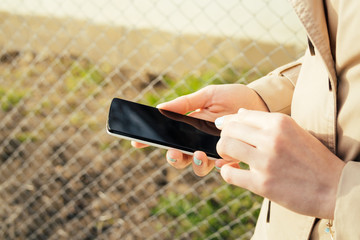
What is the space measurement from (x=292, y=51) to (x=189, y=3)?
79 centimetres

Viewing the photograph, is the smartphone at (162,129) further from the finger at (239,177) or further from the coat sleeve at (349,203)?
the coat sleeve at (349,203)

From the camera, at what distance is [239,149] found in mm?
746

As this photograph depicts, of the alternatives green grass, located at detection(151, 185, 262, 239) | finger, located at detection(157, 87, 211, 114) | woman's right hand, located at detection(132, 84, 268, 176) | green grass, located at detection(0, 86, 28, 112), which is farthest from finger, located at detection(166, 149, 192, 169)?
green grass, located at detection(0, 86, 28, 112)

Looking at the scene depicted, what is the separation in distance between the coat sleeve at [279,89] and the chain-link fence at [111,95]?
1267 mm

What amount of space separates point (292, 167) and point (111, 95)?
2319 mm

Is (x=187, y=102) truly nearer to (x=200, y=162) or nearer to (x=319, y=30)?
(x=200, y=162)

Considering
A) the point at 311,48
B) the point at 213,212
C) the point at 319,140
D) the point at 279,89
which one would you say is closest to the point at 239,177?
the point at 319,140

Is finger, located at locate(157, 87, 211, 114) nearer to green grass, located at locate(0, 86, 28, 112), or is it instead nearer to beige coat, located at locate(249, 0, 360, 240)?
beige coat, located at locate(249, 0, 360, 240)

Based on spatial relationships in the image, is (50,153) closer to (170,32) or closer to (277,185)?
(170,32)

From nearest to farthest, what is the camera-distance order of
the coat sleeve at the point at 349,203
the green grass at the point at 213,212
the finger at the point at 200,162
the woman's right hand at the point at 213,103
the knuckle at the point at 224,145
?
1. the coat sleeve at the point at 349,203
2. the knuckle at the point at 224,145
3. the finger at the point at 200,162
4. the woman's right hand at the point at 213,103
5. the green grass at the point at 213,212

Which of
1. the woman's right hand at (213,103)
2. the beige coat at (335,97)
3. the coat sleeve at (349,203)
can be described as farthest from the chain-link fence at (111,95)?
the coat sleeve at (349,203)

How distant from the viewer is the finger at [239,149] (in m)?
0.73

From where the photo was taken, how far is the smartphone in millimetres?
1056

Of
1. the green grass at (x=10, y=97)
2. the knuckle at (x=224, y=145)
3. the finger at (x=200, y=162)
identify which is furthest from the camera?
the green grass at (x=10, y=97)
